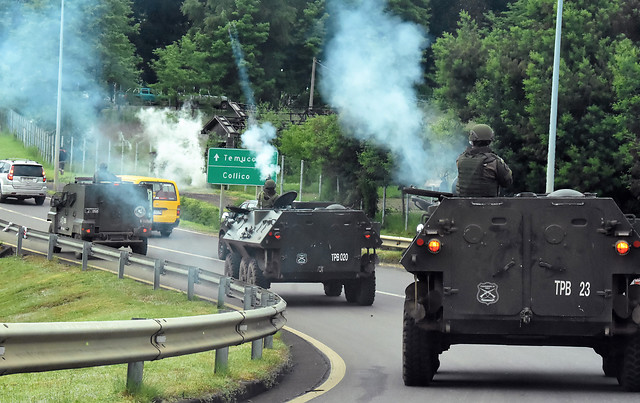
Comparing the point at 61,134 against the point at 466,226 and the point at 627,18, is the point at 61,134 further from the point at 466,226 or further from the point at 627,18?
the point at 466,226

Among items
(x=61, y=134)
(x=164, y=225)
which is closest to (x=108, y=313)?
(x=164, y=225)

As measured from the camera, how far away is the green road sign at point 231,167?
128 ft

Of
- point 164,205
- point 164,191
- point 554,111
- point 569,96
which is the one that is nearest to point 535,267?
point 554,111

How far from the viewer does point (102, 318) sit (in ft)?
62.6

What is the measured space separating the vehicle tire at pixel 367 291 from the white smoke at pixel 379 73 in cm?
1129

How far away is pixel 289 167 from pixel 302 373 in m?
33.6

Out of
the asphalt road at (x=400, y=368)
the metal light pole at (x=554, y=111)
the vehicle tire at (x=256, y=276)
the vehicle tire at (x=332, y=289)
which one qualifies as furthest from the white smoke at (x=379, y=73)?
the vehicle tire at (x=256, y=276)

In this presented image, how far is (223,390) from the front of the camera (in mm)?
10297

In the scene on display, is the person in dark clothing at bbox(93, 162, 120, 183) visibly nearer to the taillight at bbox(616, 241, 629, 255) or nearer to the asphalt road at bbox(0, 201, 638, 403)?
the asphalt road at bbox(0, 201, 638, 403)

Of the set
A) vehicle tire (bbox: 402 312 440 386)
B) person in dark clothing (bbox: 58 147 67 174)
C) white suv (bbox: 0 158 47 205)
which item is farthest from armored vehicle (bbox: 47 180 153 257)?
person in dark clothing (bbox: 58 147 67 174)

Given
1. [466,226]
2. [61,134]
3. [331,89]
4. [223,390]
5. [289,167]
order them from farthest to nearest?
[61,134] < [289,167] < [331,89] < [466,226] < [223,390]

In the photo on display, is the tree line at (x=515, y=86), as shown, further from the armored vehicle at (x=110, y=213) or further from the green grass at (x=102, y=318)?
the green grass at (x=102, y=318)

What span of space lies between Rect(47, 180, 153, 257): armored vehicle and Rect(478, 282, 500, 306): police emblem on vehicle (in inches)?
753

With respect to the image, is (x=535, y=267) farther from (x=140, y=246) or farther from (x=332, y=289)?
(x=140, y=246)
